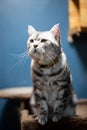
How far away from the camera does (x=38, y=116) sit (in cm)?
154

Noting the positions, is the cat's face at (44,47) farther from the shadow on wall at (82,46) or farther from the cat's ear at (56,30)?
the shadow on wall at (82,46)

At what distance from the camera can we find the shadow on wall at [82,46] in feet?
6.92

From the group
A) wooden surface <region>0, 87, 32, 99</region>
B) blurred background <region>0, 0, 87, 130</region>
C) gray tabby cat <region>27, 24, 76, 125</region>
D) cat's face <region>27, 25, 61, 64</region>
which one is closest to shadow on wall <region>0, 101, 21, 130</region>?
blurred background <region>0, 0, 87, 130</region>

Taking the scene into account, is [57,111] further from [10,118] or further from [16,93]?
[10,118]

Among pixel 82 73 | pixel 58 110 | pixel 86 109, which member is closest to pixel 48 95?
pixel 58 110

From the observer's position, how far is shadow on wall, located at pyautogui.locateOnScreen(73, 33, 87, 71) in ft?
6.92

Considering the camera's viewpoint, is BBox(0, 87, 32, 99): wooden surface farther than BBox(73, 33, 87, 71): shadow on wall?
No

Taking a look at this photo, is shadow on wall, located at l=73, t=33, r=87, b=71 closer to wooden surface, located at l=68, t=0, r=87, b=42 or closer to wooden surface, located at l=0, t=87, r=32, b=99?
wooden surface, located at l=68, t=0, r=87, b=42

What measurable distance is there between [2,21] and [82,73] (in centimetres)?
63

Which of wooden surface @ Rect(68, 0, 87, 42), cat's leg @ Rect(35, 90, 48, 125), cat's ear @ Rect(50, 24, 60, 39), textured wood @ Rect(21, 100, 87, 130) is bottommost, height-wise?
textured wood @ Rect(21, 100, 87, 130)

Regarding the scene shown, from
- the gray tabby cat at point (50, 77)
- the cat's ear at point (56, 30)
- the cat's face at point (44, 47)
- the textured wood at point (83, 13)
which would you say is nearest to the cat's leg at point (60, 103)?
the gray tabby cat at point (50, 77)

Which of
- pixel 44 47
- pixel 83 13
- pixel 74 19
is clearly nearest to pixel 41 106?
pixel 44 47

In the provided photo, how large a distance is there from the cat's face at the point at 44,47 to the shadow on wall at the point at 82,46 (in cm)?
60

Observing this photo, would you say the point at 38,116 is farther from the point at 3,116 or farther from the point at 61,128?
the point at 3,116
